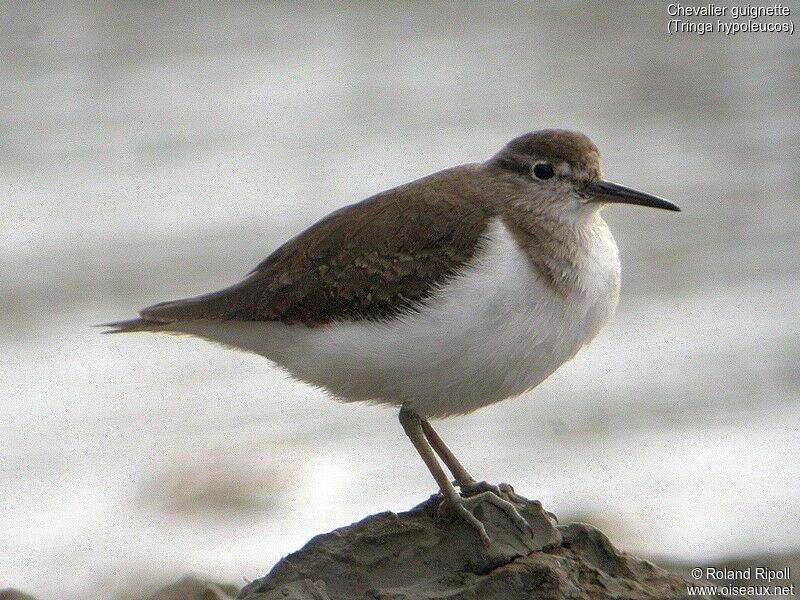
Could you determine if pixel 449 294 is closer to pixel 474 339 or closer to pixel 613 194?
pixel 474 339

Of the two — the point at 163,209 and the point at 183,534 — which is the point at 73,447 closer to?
the point at 183,534

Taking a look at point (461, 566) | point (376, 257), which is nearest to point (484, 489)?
point (461, 566)

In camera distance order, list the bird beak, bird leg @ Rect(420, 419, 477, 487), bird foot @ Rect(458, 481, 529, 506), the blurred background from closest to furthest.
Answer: bird foot @ Rect(458, 481, 529, 506), bird leg @ Rect(420, 419, 477, 487), the bird beak, the blurred background

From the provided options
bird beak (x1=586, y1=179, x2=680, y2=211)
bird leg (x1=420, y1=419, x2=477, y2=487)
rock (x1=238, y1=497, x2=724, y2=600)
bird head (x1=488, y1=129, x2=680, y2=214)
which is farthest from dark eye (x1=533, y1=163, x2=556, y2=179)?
rock (x1=238, y1=497, x2=724, y2=600)

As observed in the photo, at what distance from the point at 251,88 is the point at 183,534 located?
949 cm

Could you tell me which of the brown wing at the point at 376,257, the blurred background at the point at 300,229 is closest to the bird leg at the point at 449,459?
the brown wing at the point at 376,257

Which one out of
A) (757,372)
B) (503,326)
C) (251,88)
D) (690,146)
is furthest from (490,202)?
(251,88)

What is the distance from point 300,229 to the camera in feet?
49.9

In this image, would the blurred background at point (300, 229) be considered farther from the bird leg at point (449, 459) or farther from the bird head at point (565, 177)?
the bird head at point (565, 177)

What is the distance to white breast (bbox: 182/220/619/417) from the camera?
691 centimetres

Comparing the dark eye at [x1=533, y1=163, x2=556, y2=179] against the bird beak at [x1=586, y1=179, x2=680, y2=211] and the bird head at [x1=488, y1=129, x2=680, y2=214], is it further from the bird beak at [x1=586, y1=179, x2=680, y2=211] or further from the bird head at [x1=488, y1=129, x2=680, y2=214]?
the bird beak at [x1=586, y1=179, x2=680, y2=211]

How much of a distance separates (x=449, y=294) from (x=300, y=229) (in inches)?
328

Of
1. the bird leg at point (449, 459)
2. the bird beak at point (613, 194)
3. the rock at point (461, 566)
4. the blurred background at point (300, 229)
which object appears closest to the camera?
the rock at point (461, 566)

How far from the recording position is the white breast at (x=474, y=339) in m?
6.91
